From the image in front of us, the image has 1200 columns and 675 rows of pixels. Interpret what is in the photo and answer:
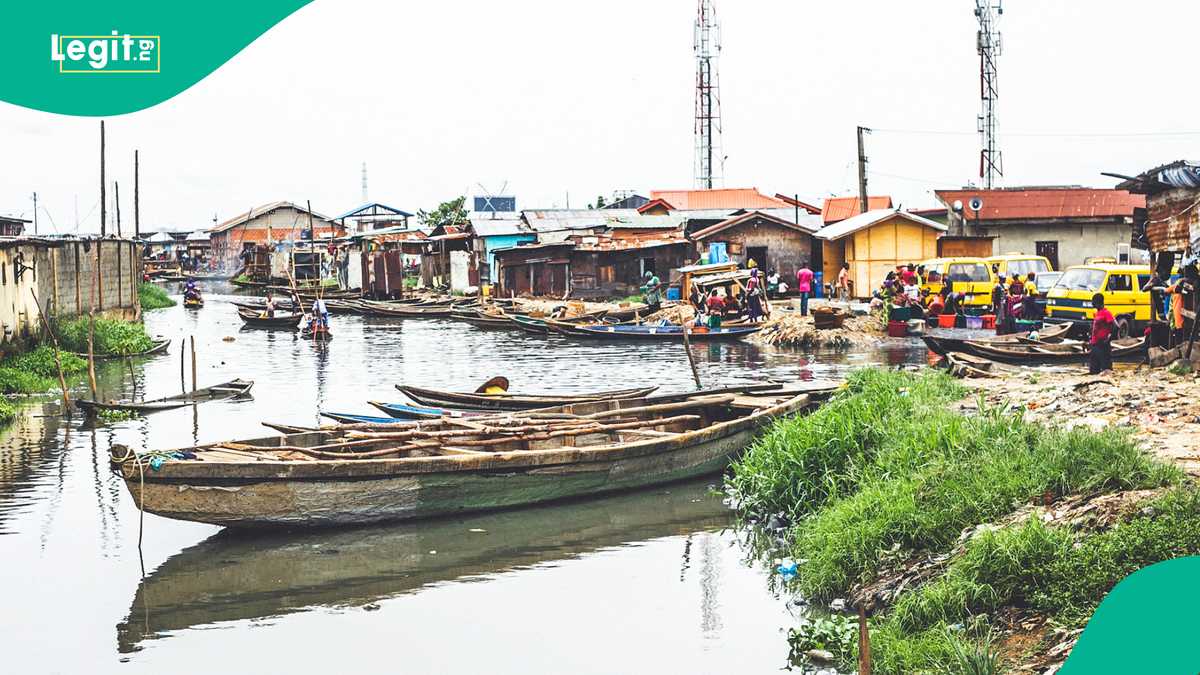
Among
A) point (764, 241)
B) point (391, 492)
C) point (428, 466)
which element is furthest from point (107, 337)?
point (764, 241)

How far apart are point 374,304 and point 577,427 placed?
1213 inches

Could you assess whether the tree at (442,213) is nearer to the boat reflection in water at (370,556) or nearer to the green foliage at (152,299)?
the green foliage at (152,299)

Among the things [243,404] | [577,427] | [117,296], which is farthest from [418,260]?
[577,427]

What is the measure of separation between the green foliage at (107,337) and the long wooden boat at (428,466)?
1358 centimetres

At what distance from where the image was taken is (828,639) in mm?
7418

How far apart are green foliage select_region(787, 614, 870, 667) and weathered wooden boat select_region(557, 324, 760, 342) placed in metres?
19.3

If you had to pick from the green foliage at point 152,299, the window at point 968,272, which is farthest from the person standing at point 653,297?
the green foliage at point 152,299

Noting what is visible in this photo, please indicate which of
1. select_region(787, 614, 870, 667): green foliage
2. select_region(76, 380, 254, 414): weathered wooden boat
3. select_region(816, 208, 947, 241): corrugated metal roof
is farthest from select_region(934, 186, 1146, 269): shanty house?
select_region(787, 614, 870, 667): green foliage

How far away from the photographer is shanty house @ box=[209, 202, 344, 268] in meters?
66.4

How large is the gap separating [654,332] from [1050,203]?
1363cm

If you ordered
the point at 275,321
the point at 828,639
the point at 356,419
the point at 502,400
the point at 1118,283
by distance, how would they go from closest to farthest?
the point at 828,639 < the point at 356,419 < the point at 502,400 < the point at 1118,283 < the point at 275,321

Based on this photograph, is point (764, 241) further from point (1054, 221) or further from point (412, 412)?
point (412, 412)

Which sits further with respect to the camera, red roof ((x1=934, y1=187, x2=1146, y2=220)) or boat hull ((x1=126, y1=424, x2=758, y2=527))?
red roof ((x1=934, y1=187, x2=1146, y2=220))

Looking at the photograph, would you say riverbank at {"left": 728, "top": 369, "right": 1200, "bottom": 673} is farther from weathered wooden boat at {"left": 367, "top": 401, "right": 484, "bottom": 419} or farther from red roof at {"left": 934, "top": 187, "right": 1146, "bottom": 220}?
red roof at {"left": 934, "top": 187, "right": 1146, "bottom": 220}
